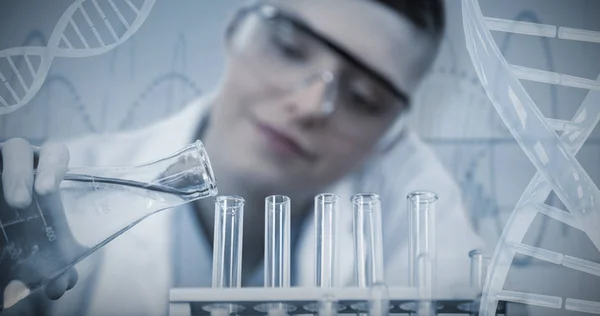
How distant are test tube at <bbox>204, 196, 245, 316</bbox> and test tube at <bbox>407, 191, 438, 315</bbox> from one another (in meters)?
0.27

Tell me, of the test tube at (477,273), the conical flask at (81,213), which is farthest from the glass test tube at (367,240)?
the conical flask at (81,213)

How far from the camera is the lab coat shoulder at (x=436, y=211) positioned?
125cm

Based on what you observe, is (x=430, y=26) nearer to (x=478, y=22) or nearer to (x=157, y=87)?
(x=478, y=22)

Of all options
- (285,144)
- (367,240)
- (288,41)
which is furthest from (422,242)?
(288,41)

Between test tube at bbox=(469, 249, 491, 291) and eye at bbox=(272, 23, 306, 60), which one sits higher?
eye at bbox=(272, 23, 306, 60)

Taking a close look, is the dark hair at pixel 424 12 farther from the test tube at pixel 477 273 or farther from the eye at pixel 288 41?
the test tube at pixel 477 273

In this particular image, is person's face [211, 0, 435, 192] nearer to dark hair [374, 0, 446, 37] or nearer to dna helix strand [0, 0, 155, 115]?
dark hair [374, 0, 446, 37]

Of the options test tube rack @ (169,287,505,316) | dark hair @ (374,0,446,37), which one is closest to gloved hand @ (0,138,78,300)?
test tube rack @ (169,287,505,316)

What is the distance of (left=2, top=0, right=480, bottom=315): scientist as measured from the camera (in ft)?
4.10

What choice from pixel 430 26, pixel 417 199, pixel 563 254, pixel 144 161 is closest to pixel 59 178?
pixel 144 161

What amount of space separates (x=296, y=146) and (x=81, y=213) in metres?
0.39

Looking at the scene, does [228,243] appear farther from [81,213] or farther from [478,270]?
[478,270]

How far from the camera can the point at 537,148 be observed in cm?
130

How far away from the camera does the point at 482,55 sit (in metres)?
1.34
